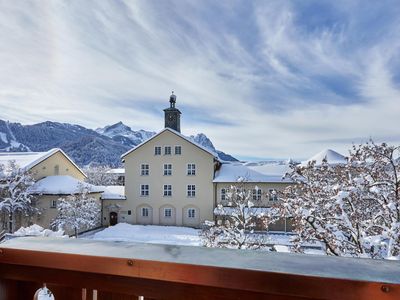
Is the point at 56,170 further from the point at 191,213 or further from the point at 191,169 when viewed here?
the point at 191,213

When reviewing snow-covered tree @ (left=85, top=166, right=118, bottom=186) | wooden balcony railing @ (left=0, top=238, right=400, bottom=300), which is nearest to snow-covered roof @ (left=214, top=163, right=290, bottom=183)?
snow-covered tree @ (left=85, top=166, right=118, bottom=186)

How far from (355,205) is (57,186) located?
2188cm

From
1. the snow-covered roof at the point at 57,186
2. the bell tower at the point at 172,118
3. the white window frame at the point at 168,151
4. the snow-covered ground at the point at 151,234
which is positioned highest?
the bell tower at the point at 172,118

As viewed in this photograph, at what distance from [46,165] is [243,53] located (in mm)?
22112

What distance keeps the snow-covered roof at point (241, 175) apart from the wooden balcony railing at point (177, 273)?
2344 centimetres

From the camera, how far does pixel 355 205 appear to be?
7285mm

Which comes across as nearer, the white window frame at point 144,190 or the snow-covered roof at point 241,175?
the snow-covered roof at point 241,175

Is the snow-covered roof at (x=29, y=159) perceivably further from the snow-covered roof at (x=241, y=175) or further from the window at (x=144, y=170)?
the snow-covered roof at (x=241, y=175)

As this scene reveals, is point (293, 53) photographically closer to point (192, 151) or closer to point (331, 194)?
point (331, 194)

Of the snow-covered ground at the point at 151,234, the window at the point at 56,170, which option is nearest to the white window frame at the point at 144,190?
the snow-covered ground at the point at 151,234

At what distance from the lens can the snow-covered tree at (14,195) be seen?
20469mm

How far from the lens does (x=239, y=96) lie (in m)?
13.6

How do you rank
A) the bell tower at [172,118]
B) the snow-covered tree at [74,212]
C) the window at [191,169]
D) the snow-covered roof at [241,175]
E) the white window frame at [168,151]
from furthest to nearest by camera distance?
the bell tower at [172,118] < the white window frame at [168,151] < the window at [191,169] < the snow-covered roof at [241,175] < the snow-covered tree at [74,212]

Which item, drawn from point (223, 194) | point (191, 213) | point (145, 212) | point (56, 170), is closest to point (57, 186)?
point (56, 170)
